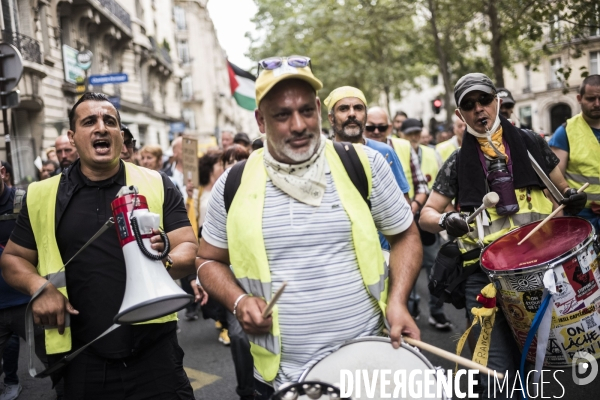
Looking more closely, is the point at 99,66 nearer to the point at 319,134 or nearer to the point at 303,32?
the point at 303,32

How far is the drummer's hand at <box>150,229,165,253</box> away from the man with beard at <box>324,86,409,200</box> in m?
2.48

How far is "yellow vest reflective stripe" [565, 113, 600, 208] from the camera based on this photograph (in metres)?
4.38

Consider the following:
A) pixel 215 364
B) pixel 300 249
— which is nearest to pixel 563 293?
pixel 300 249

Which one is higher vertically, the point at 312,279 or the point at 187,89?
the point at 187,89

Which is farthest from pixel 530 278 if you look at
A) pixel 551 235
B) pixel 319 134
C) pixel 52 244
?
pixel 52 244

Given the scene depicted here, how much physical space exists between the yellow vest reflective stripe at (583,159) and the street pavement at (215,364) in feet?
4.53

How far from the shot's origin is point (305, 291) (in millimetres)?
2170

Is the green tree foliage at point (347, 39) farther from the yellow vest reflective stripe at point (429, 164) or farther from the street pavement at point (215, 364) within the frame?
the street pavement at point (215, 364)

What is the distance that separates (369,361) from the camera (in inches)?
79.3

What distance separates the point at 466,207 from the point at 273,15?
2823cm

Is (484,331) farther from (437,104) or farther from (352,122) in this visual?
(437,104)

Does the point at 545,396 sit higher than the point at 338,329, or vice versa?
the point at 338,329

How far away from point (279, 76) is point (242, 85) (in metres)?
9.96

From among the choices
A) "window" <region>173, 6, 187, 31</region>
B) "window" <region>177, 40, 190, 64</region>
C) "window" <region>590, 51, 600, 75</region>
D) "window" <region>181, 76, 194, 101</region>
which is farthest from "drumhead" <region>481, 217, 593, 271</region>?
"window" <region>173, 6, 187, 31</region>
